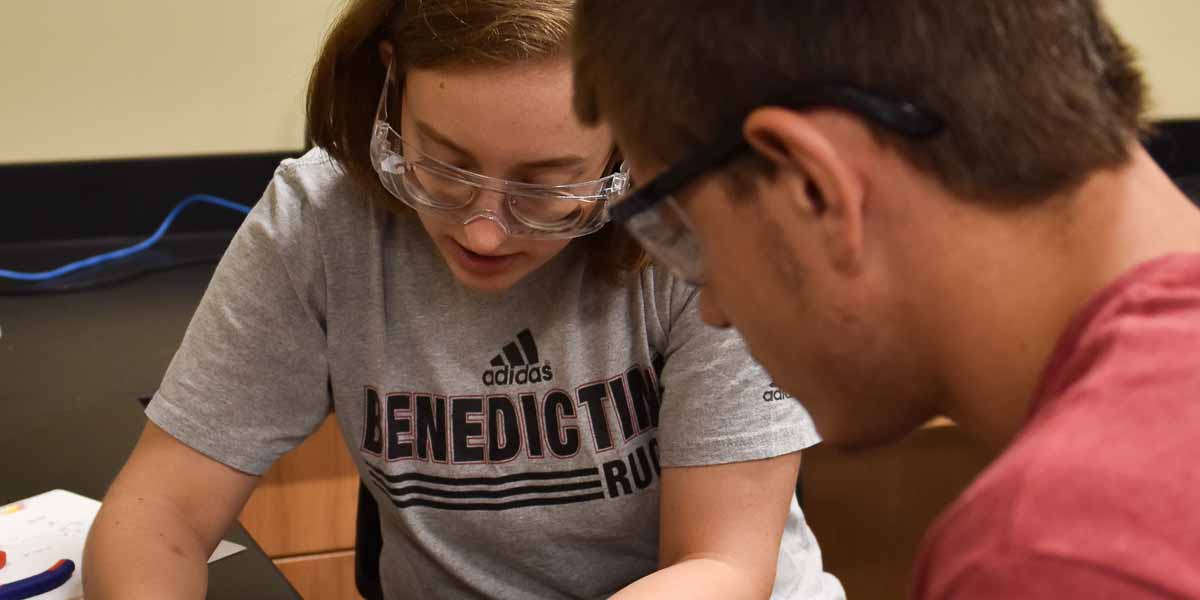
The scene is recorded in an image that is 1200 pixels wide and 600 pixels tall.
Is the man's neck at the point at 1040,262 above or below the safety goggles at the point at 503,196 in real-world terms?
above

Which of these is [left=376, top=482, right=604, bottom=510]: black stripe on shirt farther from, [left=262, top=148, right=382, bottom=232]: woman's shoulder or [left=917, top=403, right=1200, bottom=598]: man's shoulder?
[left=917, top=403, right=1200, bottom=598]: man's shoulder

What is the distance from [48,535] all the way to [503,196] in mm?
547

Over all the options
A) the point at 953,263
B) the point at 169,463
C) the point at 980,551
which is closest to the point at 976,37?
the point at 953,263

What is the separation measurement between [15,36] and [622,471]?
4.60 feet

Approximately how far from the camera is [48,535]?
3.84 feet

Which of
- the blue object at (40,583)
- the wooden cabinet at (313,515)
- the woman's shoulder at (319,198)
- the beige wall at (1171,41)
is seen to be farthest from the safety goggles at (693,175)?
the beige wall at (1171,41)

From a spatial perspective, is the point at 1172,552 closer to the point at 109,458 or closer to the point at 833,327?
the point at 833,327

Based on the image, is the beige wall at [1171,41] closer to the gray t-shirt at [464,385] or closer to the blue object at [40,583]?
the gray t-shirt at [464,385]

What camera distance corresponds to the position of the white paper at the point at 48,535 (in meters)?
1.10

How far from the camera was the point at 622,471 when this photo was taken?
46.0 inches

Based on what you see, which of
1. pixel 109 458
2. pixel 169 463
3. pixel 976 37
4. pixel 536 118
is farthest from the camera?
pixel 109 458

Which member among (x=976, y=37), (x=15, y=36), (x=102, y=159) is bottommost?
(x=102, y=159)

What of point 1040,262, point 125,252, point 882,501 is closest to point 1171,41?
point 882,501

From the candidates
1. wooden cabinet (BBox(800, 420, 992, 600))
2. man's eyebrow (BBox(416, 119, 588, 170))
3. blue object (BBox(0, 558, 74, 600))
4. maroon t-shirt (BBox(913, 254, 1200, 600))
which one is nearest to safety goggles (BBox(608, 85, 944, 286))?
maroon t-shirt (BBox(913, 254, 1200, 600))
